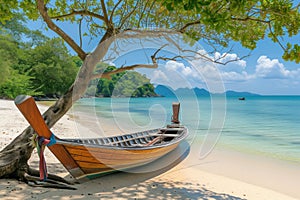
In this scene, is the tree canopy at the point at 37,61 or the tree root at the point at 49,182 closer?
the tree root at the point at 49,182

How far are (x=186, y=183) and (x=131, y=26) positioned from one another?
10.6 ft

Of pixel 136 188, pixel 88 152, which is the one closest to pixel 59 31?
pixel 88 152

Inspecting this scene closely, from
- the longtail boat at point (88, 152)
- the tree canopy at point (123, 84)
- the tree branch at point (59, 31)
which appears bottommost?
the longtail boat at point (88, 152)

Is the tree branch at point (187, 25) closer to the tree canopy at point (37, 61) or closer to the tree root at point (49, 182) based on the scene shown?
the tree root at point (49, 182)

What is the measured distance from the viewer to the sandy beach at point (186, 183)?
140 inches

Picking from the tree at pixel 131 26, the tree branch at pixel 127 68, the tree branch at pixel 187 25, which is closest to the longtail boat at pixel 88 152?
the tree at pixel 131 26

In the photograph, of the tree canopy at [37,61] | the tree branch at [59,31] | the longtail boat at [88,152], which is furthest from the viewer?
the tree canopy at [37,61]

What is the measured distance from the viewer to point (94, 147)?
12.0 ft

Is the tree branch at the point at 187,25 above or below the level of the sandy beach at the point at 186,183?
above

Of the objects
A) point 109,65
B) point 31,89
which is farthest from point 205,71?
point 31,89

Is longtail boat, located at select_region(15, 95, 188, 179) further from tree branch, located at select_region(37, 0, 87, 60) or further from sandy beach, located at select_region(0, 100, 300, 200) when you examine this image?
tree branch, located at select_region(37, 0, 87, 60)

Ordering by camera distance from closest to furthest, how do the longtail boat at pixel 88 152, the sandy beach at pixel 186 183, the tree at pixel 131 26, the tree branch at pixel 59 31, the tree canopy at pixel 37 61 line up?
the longtail boat at pixel 88 152
the sandy beach at pixel 186 183
the tree at pixel 131 26
the tree branch at pixel 59 31
the tree canopy at pixel 37 61

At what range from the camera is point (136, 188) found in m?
4.12

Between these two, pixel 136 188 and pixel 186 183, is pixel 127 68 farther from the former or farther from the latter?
pixel 186 183
